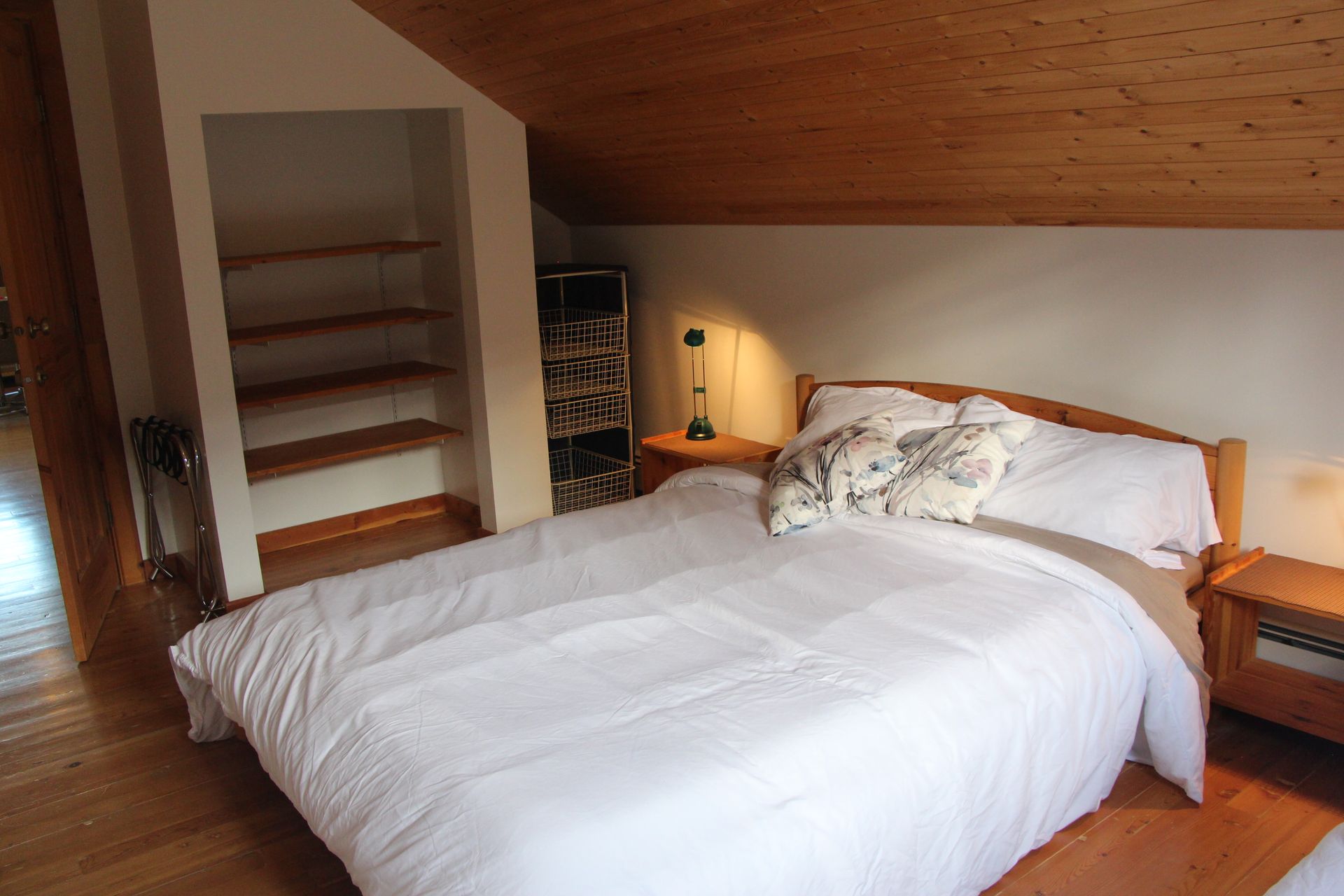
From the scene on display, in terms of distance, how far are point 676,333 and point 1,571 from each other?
3127 millimetres

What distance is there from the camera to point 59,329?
3711mm

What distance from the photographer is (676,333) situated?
480cm

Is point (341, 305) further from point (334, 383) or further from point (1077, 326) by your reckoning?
point (1077, 326)

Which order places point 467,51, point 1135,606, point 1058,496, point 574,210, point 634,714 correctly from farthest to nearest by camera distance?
1. point 574,210
2. point 467,51
3. point 1058,496
4. point 1135,606
5. point 634,714

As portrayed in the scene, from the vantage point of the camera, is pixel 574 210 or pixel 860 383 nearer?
pixel 860 383

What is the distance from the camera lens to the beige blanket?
2.49 m

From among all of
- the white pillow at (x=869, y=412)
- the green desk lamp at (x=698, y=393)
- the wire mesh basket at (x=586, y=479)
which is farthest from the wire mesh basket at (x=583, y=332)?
the white pillow at (x=869, y=412)

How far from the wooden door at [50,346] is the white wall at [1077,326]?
2488 millimetres

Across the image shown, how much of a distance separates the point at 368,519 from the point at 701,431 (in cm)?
166

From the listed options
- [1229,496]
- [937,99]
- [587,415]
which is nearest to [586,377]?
[587,415]

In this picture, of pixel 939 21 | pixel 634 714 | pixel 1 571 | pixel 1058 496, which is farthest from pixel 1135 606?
pixel 1 571

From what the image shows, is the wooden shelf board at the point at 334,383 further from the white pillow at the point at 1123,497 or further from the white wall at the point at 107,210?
the white pillow at the point at 1123,497

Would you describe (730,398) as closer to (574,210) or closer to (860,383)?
(860,383)

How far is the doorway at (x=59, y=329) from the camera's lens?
130 inches
